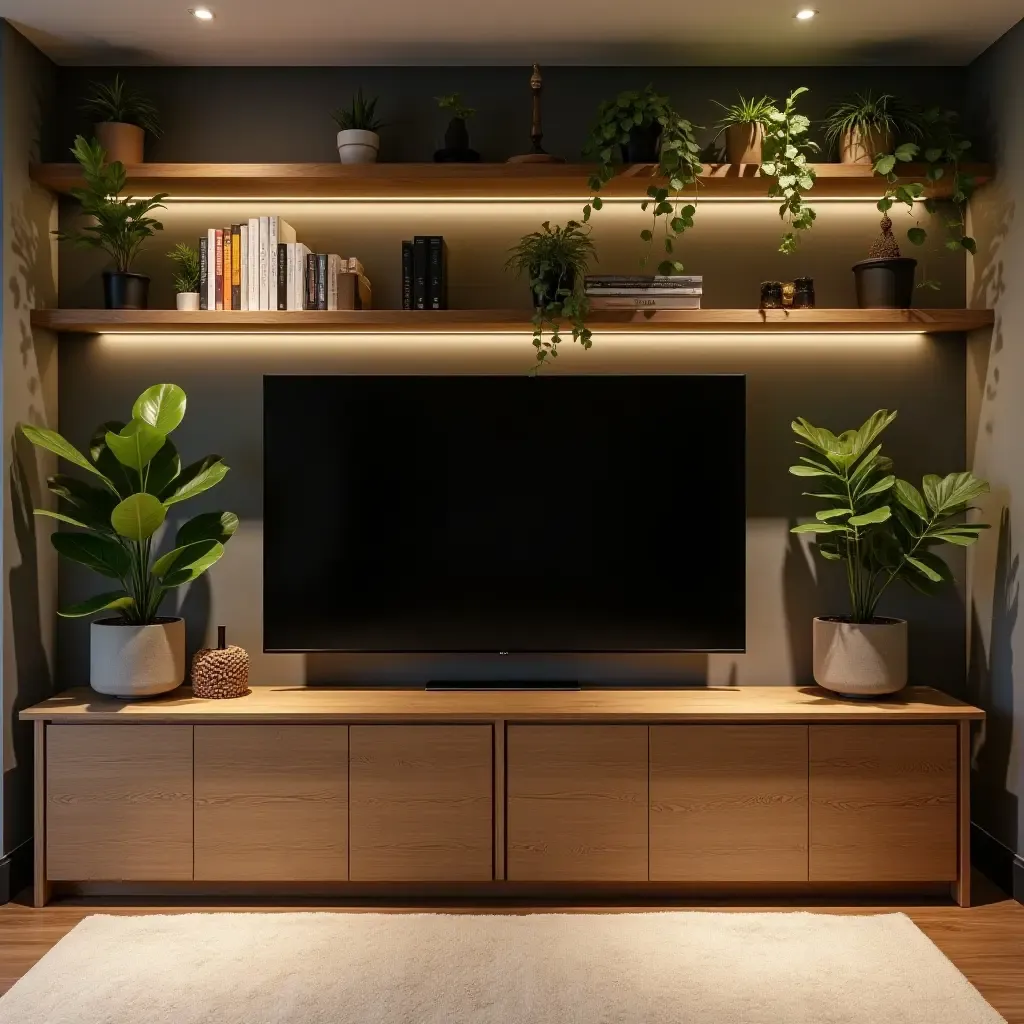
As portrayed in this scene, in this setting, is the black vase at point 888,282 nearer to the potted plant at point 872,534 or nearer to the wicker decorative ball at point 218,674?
the potted plant at point 872,534

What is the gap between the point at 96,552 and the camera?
9.85ft

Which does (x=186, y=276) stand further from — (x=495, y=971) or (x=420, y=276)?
(x=495, y=971)

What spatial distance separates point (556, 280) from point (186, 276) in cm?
124

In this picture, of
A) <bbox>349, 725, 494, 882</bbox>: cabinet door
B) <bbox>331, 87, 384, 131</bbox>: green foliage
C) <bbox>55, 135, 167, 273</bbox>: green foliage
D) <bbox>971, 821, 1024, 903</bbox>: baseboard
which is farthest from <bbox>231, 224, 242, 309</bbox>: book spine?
<bbox>971, 821, 1024, 903</bbox>: baseboard

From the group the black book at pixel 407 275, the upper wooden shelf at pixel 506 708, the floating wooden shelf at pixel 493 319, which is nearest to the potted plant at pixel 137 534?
the upper wooden shelf at pixel 506 708

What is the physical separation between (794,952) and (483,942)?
2.76 ft

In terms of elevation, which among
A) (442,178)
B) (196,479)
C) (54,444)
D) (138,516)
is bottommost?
(138,516)

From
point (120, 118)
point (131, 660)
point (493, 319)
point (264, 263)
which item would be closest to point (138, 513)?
point (131, 660)

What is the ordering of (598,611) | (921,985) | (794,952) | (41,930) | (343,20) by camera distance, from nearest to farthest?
1. (921,985)
2. (794,952)
3. (41,930)
4. (343,20)
5. (598,611)

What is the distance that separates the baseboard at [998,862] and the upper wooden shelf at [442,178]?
2.14m

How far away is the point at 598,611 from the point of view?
317 centimetres

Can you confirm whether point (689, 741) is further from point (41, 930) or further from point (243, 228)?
point (243, 228)

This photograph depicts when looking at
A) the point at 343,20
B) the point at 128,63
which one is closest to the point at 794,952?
the point at 343,20

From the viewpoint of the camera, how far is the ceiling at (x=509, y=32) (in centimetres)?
284
